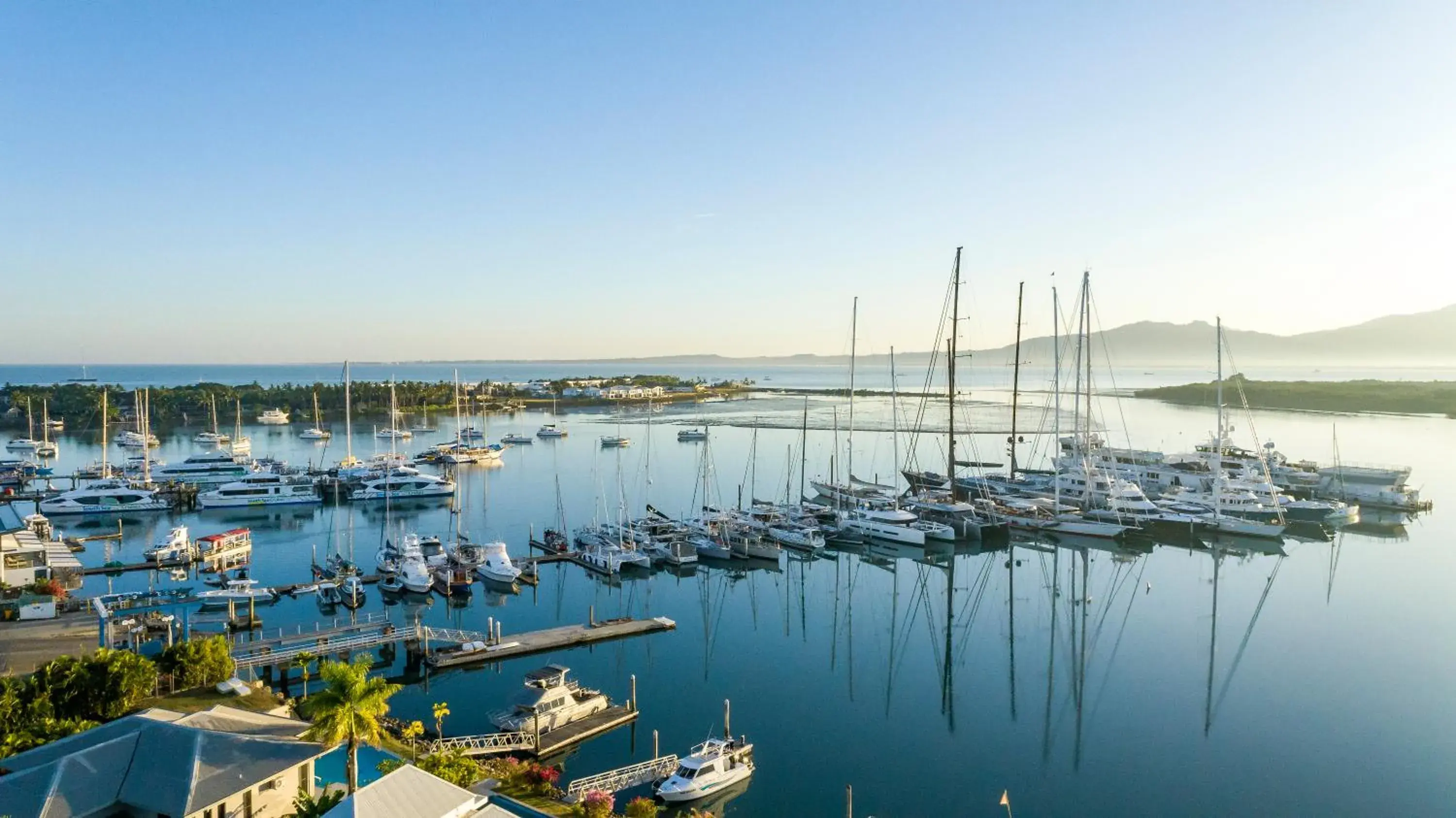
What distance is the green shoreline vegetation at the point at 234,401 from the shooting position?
112500 mm

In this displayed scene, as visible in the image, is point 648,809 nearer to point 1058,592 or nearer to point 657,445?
point 1058,592

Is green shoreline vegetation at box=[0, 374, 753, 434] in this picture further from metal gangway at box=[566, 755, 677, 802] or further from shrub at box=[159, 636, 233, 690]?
metal gangway at box=[566, 755, 677, 802]

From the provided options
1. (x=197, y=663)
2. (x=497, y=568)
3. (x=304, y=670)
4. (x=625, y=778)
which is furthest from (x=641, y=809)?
(x=497, y=568)

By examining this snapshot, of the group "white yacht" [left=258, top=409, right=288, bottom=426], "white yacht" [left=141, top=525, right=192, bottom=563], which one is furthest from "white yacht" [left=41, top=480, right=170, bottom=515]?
"white yacht" [left=258, top=409, right=288, bottom=426]

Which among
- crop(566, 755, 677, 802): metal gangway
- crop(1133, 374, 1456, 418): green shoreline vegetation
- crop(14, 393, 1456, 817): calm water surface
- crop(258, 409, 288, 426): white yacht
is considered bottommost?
crop(14, 393, 1456, 817): calm water surface

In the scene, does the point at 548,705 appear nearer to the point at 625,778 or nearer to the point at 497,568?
the point at 625,778

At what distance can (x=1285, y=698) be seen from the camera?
26766mm

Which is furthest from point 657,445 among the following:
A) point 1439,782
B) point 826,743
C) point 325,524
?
point 1439,782

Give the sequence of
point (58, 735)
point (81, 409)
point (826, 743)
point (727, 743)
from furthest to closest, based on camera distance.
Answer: point (81, 409), point (826, 743), point (727, 743), point (58, 735)

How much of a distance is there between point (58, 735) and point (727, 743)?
14360mm

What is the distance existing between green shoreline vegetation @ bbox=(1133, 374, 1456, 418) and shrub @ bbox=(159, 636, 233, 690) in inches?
5489

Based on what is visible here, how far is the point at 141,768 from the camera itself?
14.7 m

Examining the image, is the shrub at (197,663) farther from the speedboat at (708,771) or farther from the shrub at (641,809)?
the shrub at (641,809)

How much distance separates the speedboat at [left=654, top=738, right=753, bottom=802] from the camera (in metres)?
19.8
